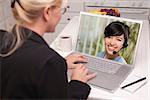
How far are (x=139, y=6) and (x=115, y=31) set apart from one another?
89 centimetres

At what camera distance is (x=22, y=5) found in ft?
2.77

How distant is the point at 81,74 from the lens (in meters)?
1.10

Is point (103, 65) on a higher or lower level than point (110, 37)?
lower

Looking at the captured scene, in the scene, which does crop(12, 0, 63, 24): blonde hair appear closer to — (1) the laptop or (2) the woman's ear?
(2) the woman's ear

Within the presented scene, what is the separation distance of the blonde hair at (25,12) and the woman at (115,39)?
1.45ft

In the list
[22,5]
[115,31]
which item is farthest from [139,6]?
[22,5]

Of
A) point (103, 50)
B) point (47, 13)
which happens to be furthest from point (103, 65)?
point (47, 13)

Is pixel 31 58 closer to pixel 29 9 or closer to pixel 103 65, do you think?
pixel 29 9

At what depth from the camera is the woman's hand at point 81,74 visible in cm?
107

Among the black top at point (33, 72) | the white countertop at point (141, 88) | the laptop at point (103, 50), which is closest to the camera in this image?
the black top at point (33, 72)

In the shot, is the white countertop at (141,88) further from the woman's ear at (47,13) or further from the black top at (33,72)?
the woman's ear at (47,13)

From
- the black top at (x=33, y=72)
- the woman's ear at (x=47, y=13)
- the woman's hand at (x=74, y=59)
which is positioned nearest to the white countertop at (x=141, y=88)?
the woman's hand at (x=74, y=59)

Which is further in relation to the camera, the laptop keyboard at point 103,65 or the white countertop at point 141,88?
the laptop keyboard at point 103,65

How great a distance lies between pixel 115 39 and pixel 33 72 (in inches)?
23.1
